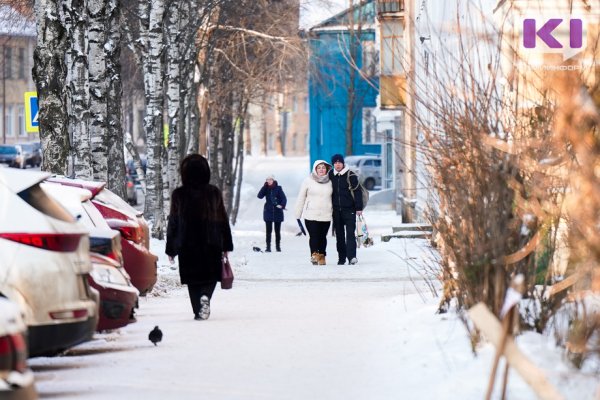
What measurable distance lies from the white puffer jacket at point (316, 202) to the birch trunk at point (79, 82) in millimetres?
3625

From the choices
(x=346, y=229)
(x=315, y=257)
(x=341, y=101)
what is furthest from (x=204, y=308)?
(x=341, y=101)

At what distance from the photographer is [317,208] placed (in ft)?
74.0

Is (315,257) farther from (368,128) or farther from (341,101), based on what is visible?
(368,128)

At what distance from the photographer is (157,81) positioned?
2845 cm

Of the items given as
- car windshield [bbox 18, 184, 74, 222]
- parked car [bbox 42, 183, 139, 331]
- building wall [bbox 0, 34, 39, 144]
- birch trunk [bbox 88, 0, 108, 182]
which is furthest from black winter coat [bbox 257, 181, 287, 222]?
building wall [bbox 0, 34, 39, 144]

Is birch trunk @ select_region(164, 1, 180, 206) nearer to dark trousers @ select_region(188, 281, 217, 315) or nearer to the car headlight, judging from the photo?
dark trousers @ select_region(188, 281, 217, 315)

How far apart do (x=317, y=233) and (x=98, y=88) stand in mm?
4231

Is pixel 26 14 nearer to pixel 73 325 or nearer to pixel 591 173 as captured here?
pixel 73 325

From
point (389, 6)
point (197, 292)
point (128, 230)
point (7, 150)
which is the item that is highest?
point (389, 6)

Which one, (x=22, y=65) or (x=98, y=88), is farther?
(x=22, y=65)

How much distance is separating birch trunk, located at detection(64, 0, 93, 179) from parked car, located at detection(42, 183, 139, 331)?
325 inches

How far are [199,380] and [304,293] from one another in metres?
7.66

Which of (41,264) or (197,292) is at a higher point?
(41,264)

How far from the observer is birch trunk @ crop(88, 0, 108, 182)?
20422mm
